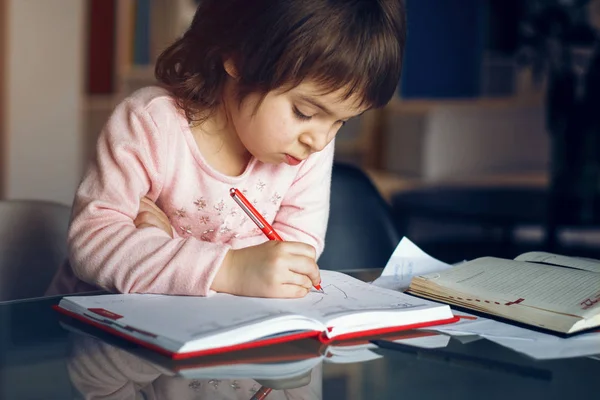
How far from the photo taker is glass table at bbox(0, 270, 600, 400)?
27.7 inches

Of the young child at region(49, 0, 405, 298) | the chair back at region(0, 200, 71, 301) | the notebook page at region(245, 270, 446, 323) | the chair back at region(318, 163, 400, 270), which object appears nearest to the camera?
the notebook page at region(245, 270, 446, 323)

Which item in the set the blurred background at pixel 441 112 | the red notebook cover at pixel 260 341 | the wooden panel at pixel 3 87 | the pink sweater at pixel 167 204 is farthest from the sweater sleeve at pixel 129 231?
the wooden panel at pixel 3 87

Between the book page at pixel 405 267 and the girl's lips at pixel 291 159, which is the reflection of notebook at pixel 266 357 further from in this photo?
the girl's lips at pixel 291 159

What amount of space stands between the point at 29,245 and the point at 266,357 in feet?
2.12

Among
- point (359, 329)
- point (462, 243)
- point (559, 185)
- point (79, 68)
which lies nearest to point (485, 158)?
point (462, 243)

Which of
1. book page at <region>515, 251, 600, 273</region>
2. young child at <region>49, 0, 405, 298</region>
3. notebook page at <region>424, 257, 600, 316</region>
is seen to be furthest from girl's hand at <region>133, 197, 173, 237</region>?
book page at <region>515, 251, 600, 273</region>

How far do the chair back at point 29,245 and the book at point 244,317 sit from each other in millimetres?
381

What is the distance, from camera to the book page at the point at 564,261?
3.90 feet

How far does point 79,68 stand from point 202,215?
199 cm

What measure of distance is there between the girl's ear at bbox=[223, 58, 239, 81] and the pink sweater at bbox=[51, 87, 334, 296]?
0.10 meters

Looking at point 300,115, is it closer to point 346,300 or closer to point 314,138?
point 314,138

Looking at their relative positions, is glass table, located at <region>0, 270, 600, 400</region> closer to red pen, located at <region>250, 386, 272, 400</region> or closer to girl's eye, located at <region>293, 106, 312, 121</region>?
red pen, located at <region>250, 386, 272, 400</region>

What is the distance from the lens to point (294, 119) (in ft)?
3.76

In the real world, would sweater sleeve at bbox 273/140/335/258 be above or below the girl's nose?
below
